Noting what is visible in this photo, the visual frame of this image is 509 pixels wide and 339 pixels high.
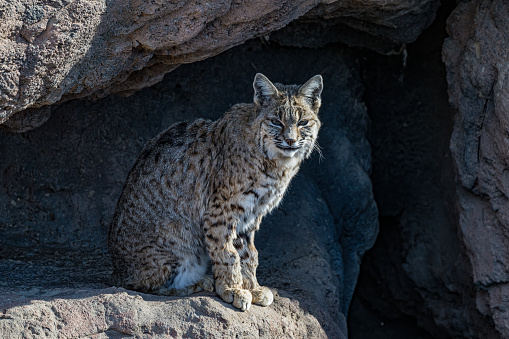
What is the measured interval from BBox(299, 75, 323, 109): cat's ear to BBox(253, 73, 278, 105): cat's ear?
0.73 feet

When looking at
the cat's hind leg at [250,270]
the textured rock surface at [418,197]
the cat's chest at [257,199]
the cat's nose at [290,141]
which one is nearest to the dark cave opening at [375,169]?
the textured rock surface at [418,197]

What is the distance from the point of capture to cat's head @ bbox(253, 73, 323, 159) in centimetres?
470

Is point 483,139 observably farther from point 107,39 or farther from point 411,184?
point 107,39

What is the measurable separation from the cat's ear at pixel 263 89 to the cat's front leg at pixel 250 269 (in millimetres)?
997

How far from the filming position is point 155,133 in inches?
245

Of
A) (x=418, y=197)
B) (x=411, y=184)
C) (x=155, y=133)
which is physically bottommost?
(x=418, y=197)

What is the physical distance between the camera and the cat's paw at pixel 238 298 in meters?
4.57

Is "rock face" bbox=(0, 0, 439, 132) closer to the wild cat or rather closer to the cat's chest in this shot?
the wild cat

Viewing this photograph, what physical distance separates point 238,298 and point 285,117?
128 cm

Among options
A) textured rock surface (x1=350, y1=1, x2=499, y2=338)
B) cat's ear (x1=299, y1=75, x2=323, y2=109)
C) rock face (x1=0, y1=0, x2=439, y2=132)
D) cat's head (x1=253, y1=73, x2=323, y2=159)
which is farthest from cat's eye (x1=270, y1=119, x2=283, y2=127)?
textured rock surface (x1=350, y1=1, x2=499, y2=338)

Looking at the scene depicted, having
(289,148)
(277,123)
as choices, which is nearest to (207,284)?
(289,148)

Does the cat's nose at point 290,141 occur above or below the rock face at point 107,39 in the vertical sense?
below

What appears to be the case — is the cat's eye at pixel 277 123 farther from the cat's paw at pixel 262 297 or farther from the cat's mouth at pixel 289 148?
the cat's paw at pixel 262 297

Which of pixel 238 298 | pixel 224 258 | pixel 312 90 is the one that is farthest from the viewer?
pixel 312 90
